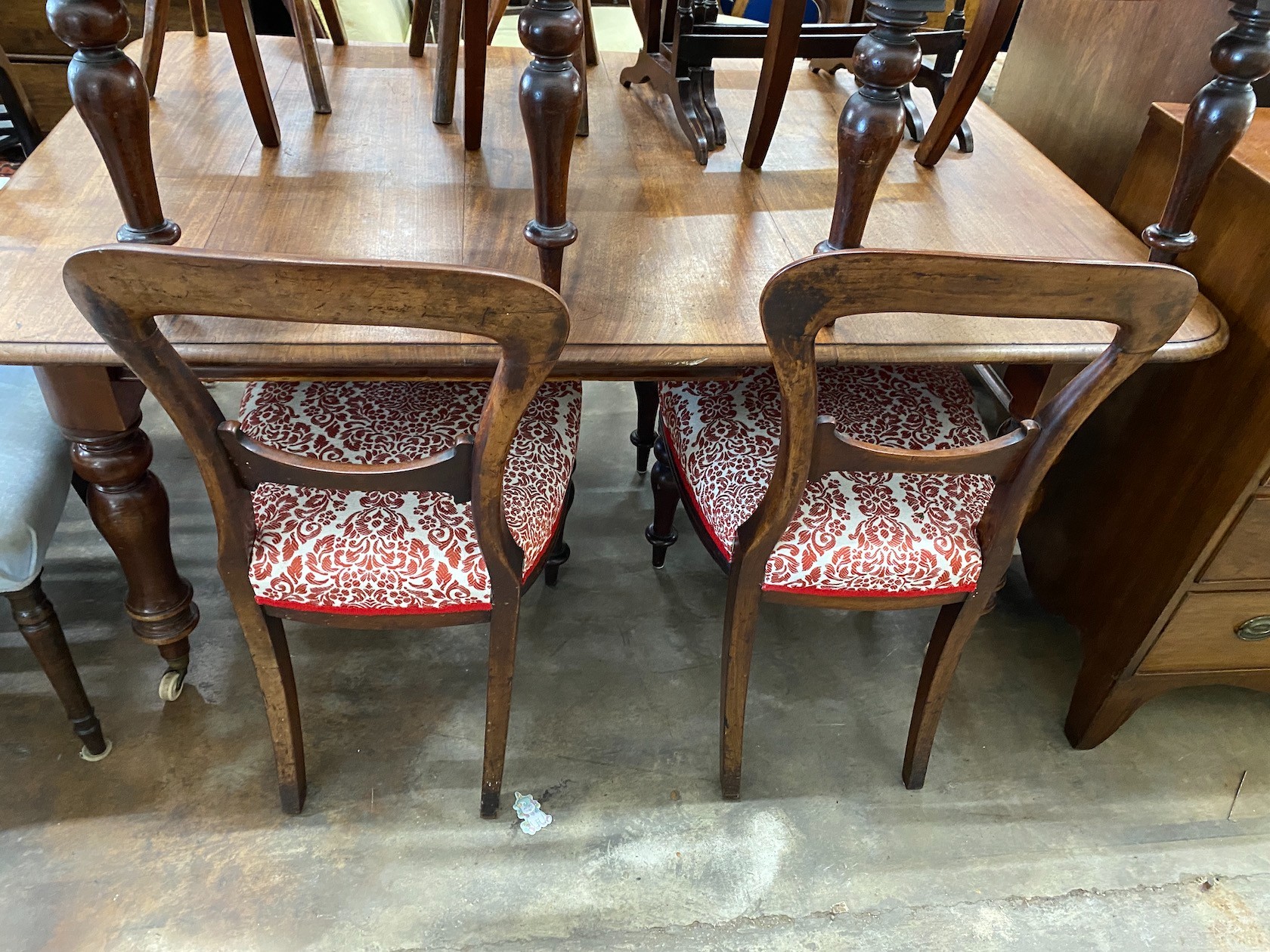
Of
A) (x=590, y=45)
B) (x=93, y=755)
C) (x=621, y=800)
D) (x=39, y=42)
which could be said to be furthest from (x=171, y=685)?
(x=39, y=42)

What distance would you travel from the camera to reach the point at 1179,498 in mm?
1171

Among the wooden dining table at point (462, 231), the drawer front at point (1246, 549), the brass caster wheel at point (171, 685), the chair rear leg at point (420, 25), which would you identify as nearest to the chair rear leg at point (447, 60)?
the wooden dining table at point (462, 231)

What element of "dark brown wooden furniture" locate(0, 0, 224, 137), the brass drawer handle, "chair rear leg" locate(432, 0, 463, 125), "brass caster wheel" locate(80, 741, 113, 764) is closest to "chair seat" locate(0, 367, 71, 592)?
"brass caster wheel" locate(80, 741, 113, 764)

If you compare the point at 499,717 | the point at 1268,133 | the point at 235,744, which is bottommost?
the point at 235,744

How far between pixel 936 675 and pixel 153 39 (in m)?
1.51

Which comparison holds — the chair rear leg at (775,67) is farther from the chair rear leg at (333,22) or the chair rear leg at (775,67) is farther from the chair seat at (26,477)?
the chair seat at (26,477)

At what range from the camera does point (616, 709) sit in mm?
1401

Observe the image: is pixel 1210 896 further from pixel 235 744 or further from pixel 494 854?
pixel 235 744

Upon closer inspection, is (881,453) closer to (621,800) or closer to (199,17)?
(621,800)

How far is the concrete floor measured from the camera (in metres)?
1.15

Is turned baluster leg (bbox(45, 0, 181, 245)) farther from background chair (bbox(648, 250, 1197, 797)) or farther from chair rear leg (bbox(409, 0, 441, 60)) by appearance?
chair rear leg (bbox(409, 0, 441, 60))

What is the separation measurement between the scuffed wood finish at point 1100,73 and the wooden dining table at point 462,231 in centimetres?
13

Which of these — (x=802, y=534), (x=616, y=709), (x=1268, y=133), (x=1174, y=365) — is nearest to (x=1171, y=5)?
(x=1268, y=133)

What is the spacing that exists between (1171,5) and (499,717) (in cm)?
137
